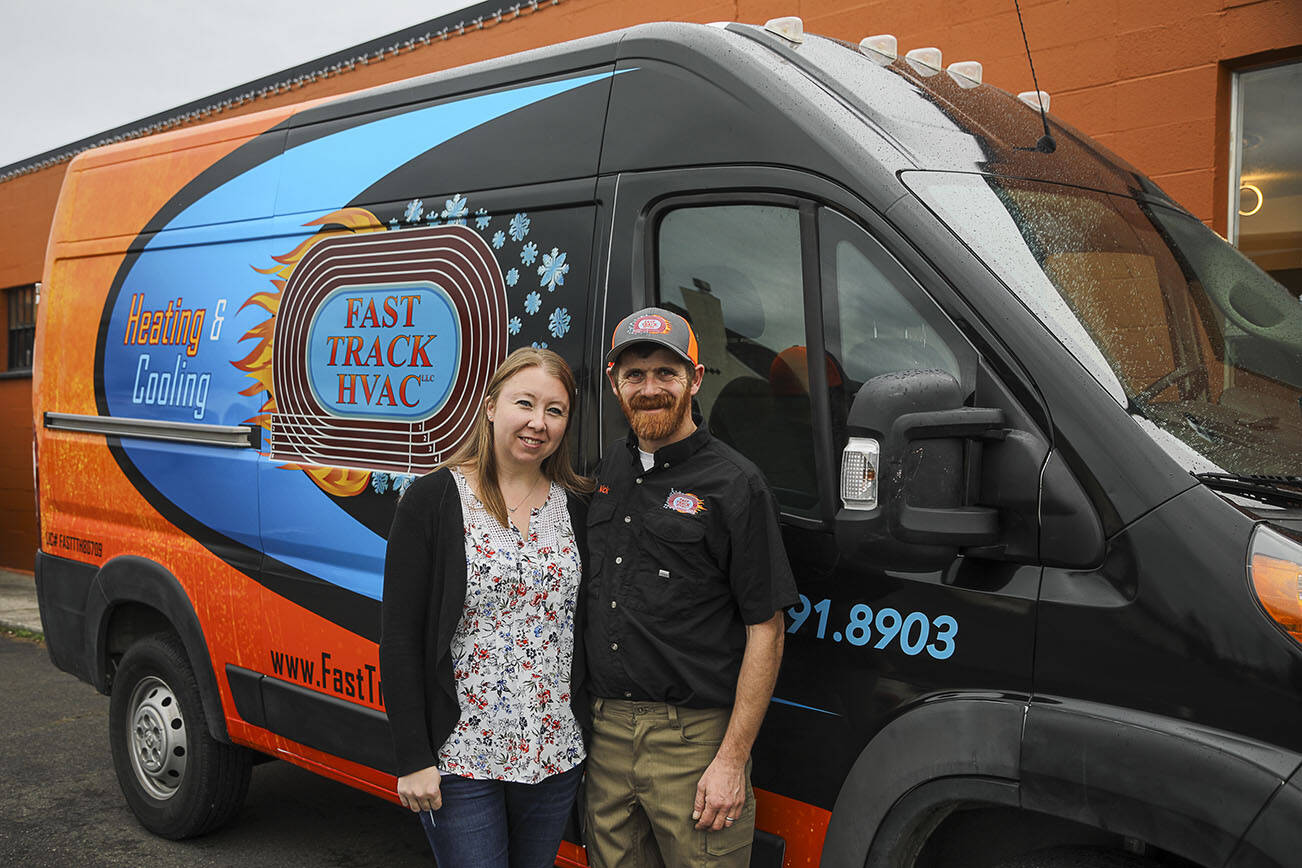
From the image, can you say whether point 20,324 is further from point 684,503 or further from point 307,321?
point 684,503

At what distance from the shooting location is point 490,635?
2586mm

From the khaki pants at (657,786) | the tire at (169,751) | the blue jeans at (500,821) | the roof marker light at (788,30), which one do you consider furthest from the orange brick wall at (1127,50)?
the tire at (169,751)

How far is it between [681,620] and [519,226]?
53.6 inches

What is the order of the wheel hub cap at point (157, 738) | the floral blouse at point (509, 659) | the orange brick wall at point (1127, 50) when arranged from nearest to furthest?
1. the floral blouse at point (509, 659)
2. the wheel hub cap at point (157, 738)
3. the orange brick wall at point (1127, 50)

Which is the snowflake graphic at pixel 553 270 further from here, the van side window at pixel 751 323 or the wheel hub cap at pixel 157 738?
the wheel hub cap at pixel 157 738

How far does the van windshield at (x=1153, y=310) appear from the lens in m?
2.27

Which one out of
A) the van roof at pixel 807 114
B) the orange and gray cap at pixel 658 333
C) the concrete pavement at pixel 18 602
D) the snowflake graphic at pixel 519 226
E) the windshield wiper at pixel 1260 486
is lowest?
the concrete pavement at pixel 18 602

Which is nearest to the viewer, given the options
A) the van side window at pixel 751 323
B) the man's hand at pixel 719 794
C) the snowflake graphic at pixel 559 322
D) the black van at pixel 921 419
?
the black van at pixel 921 419

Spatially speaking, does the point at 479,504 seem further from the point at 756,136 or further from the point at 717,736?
the point at 756,136

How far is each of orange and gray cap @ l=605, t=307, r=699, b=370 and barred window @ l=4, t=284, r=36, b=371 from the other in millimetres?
14009

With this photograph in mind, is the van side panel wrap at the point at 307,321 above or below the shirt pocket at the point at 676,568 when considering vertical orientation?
above

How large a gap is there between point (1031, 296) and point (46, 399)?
14.7 feet

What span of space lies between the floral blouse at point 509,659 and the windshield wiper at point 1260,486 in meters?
1.34

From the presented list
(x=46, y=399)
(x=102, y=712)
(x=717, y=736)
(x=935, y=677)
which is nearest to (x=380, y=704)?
(x=717, y=736)
